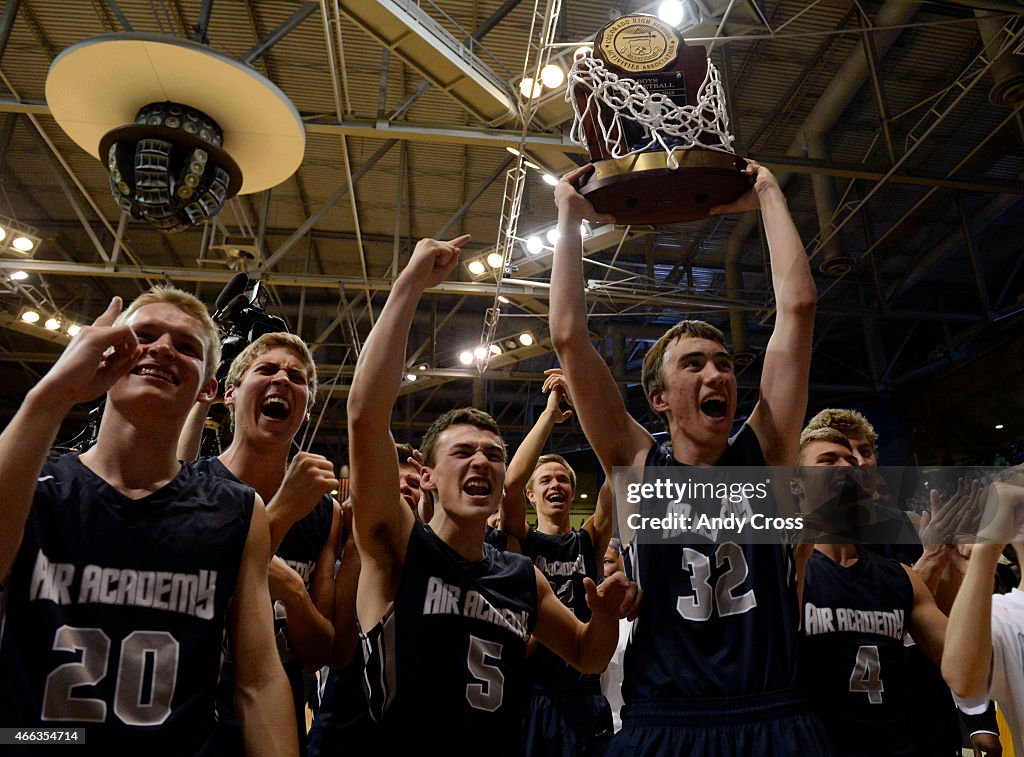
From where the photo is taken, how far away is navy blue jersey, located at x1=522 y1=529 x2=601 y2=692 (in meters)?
4.50

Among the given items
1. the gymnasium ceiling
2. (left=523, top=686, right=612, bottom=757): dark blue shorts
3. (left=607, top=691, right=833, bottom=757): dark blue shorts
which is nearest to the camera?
(left=607, top=691, right=833, bottom=757): dark blue shorts

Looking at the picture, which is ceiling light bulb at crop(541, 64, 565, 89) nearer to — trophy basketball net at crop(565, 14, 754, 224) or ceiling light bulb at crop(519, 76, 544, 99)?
ceiling light bulb at crop(519, 76, 544, 99)

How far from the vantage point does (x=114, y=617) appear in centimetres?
174

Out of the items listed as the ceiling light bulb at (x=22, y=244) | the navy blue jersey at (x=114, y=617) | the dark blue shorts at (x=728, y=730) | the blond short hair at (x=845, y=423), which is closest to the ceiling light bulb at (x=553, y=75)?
the blond short hair at (x=845, y=423)

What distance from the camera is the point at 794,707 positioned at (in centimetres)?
193

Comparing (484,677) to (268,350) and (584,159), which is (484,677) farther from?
(584,159)

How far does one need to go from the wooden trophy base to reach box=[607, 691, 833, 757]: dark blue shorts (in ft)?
5.09

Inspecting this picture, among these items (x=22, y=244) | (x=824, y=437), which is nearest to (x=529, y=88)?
(x=824, y=437)

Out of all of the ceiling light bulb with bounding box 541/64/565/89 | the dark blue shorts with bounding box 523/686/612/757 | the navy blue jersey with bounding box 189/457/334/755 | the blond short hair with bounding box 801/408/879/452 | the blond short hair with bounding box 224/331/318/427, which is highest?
the ceiling light bulb with bounding box 541/64/565/89

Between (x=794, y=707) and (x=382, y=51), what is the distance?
26.3ft

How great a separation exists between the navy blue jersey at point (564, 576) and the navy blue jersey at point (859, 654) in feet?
6.87

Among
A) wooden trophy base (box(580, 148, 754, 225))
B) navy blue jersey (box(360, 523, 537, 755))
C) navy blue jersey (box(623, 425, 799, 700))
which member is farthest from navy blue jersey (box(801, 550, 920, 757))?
wooden trophy base (box(580, 148, 754, 225))

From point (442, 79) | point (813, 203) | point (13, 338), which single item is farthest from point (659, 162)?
point (13, 338)

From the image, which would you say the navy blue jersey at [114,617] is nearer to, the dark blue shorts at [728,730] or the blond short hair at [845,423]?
the dark blue shorts at [728,730]
